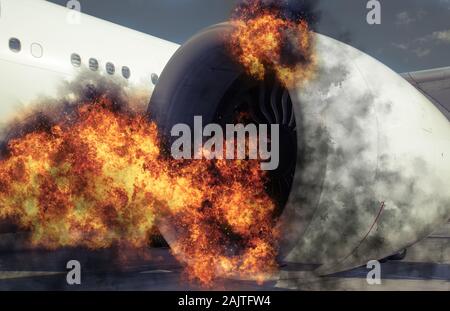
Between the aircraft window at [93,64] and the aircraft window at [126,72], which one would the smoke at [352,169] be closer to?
the aircraft window at [93,64]

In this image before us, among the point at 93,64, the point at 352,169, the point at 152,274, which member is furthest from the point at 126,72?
the point at 352,169

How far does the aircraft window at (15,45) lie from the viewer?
8.23 metres

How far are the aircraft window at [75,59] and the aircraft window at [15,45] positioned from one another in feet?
3.11

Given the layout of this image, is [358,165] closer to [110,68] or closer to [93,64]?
[93,64]

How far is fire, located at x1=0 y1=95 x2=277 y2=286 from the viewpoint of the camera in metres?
6.17

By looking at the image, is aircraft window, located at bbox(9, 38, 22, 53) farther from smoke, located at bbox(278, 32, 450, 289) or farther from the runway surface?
→ smoke, located at bbox(278, 32, 450, 289)

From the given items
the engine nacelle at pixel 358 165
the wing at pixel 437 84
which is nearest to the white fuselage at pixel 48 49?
the engine nacelle at pixel 358 165

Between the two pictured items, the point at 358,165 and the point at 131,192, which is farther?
the point at 131,192

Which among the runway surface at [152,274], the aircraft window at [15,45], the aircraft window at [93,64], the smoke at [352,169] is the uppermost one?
the aircraft window at [93,64]

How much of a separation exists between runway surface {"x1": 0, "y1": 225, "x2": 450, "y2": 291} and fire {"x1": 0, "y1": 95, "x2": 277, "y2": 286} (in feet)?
1.20

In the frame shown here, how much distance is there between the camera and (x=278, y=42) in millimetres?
5301

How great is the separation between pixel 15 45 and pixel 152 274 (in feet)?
13.3

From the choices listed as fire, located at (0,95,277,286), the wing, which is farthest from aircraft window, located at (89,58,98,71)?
the wing

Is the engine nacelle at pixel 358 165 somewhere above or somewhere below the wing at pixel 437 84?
below
